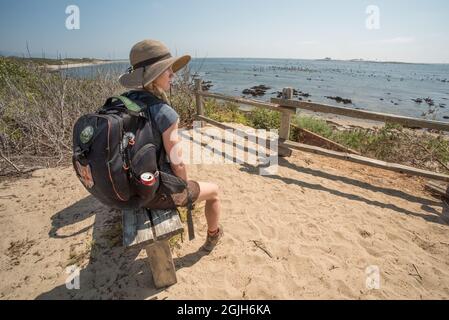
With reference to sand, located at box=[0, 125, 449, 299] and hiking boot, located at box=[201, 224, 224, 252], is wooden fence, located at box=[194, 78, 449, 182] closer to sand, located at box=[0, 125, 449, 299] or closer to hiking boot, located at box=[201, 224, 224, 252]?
sand, located at box=[0, 125, 449, 299]

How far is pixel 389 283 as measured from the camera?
7.75ft

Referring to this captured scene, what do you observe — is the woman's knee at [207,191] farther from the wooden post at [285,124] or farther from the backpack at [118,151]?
the wooden post at [285,124]

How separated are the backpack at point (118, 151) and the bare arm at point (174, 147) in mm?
107

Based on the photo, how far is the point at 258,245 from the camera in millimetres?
2799

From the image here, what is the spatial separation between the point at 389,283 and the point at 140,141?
2.58 m

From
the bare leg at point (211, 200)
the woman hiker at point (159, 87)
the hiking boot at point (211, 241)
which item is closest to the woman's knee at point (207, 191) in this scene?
the bare leg at point (211, 200)

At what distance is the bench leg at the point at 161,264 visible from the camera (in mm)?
2047

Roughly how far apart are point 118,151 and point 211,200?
3.66 feet

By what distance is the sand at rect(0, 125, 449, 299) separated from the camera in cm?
229

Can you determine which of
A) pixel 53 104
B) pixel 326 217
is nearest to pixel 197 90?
pixel 53 104

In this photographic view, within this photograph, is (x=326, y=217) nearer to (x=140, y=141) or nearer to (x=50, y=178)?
(x=140, y=141)

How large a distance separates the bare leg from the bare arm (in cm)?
32

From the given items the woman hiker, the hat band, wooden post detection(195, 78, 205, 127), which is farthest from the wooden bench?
wooden post detection(195, 78, 205, 127)

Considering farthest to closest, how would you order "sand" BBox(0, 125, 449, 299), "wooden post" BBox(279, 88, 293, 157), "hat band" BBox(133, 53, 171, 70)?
"wooden post" BBox(279, 88, 293, 157)
"sand" BBox(0, 125, 449, 299)
"hat band" BBox(133, 53, 171, 70)
